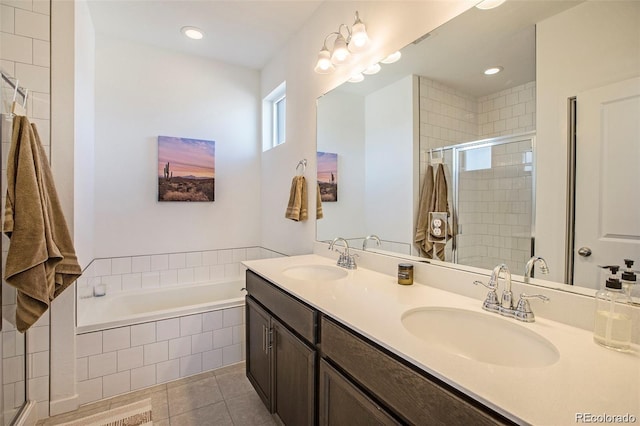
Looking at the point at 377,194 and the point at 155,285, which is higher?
the point at 377,194

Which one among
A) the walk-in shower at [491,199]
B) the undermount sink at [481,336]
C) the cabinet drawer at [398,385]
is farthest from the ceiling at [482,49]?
the cabinet drawer at [398,385]

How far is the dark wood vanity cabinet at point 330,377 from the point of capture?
29.3 inches

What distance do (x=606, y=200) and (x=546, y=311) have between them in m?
0.40

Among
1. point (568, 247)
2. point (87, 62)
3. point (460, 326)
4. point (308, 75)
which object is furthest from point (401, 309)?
point (87, 62)

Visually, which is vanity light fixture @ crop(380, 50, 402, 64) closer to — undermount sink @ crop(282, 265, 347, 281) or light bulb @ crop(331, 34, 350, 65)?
light bulb @ crop(331, 34, 350, 65)

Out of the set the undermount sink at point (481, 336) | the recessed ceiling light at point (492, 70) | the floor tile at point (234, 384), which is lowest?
the floor tile at point (234, 384)

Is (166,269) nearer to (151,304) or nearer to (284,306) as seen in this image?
(151,304)

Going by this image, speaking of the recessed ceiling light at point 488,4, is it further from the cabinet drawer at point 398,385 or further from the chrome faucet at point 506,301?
the cabinet drawer at point 398,385

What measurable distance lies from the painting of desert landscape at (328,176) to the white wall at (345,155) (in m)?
0.03

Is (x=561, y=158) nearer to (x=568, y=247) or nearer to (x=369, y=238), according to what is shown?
(x=568, y=247)

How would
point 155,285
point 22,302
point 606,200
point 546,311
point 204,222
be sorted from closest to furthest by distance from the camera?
1. point 606,200
2. point 546,311
3. point 22,302
4. point 155,285
5. point 204,222

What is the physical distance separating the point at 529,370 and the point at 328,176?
1.68 metres

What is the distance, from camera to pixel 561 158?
1.02 metres

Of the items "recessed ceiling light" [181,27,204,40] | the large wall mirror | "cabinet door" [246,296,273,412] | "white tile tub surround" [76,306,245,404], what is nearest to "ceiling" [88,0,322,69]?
"recessed ceiling light" [181,27,204,40]
